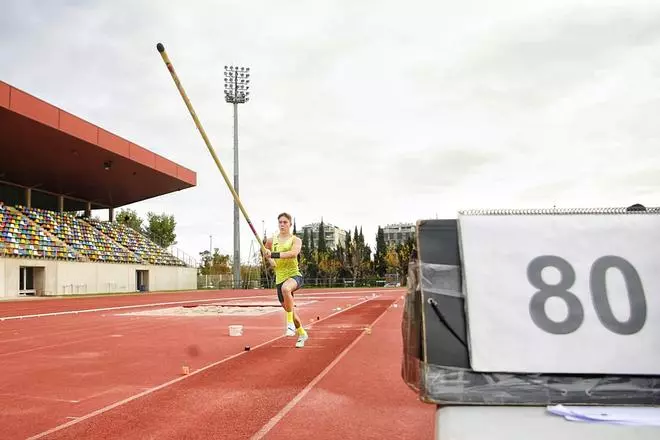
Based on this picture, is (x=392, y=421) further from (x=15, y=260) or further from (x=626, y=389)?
(x=15, y=260)

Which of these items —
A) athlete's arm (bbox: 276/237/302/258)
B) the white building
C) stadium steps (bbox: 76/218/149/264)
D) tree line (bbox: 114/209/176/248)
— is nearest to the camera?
athlete's arm (bbox: 276/237/302/258)

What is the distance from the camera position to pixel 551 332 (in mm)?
2205

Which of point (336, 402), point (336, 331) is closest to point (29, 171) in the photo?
point (336, 331)

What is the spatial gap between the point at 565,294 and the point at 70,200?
175 feet

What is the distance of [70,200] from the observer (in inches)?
1980

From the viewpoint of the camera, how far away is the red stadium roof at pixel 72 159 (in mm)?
30297

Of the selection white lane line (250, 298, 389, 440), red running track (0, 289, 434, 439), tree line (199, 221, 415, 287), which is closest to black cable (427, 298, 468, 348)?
red running track (0, 289, 434, 439)

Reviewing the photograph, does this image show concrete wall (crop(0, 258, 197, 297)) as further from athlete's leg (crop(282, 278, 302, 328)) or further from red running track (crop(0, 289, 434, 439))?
athlete's leg (crop(282, 278, 302, 328))

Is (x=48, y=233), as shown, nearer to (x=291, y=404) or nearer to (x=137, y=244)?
(x=137, y=244)

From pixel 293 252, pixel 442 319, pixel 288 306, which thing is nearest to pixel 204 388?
pixel 293 252

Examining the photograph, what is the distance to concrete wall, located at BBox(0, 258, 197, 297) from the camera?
33.8 meters

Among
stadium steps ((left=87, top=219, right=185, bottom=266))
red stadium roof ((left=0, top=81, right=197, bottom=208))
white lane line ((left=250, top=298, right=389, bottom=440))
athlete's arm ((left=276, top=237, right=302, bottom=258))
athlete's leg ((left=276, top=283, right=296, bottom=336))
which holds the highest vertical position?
red stadium roof ((left=0, top=81, right=197, bottom=208))

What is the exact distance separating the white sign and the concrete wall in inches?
1419

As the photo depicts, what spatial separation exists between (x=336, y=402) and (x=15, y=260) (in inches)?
1346
